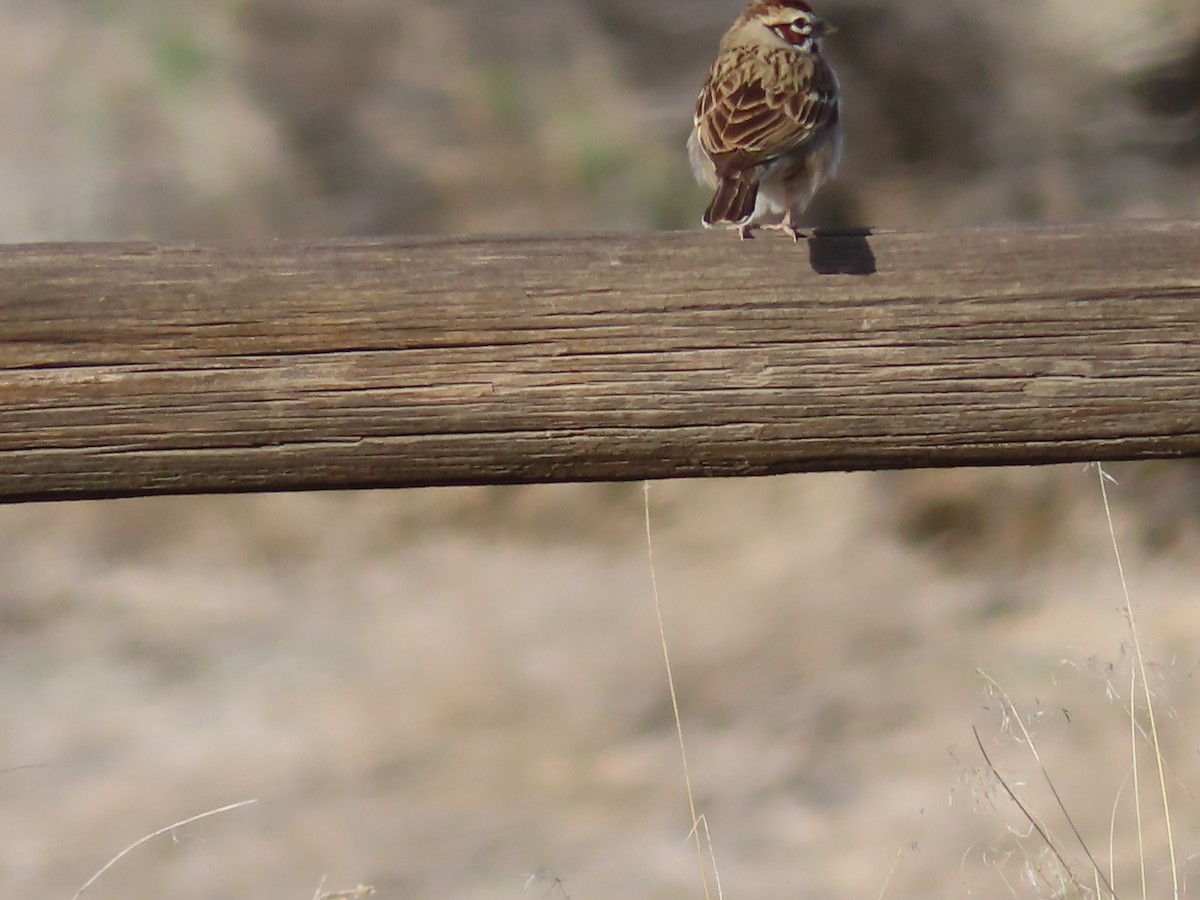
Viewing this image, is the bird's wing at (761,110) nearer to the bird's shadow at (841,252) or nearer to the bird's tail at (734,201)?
the bird's tail at (734,201)

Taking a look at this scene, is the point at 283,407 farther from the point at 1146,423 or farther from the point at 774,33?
the point at 774,33

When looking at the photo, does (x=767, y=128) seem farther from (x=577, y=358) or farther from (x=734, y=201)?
(x=577, y=358)

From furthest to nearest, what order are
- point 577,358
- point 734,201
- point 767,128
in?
point 767,128 < point 734,201 < point 577,358

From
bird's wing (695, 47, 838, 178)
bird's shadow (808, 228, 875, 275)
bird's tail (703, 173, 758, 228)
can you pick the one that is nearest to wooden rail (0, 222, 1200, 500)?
bird's shadow (808, 228, 875, 275)

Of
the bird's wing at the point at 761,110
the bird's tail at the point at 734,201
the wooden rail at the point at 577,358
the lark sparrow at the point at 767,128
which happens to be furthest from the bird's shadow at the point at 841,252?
the bird's wing at the point at 761,110

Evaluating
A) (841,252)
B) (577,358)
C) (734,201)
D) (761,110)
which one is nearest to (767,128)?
(761,110)

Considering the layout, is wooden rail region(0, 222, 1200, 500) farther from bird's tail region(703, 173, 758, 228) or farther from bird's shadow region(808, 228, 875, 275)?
bird's tail region(703, 173, 758, 228)
